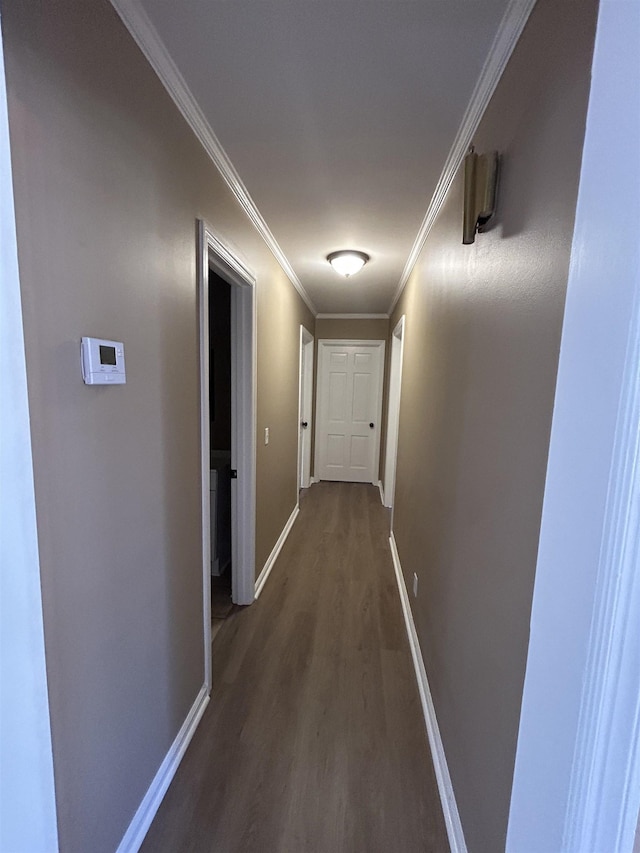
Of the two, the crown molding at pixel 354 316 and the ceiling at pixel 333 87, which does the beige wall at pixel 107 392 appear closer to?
the ceiling at pixel 333 87

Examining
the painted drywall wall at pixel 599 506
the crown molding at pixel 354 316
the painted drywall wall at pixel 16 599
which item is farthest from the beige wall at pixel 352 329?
→ the painted drywall wall at pixel 16 599

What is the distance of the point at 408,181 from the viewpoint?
5.77 ft

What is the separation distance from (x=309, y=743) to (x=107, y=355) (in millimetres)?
1678

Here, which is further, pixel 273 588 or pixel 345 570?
pixel 345 570

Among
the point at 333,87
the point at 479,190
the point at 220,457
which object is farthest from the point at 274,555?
the point at 333,87

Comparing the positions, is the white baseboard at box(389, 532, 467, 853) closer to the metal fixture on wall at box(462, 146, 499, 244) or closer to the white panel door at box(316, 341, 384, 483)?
the metal fixture on wall at box(462, 146, 499, 244)

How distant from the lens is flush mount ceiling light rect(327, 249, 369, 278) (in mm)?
2695

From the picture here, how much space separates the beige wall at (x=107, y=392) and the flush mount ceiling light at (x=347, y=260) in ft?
4.47

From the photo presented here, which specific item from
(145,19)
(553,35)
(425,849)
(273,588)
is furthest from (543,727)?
(273,588)

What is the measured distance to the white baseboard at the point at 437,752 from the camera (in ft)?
3.84

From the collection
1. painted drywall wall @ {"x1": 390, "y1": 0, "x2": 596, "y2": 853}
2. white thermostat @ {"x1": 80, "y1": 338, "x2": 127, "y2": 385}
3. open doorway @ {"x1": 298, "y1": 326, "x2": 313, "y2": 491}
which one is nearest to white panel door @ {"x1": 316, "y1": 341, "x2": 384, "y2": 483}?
open doorway @ {"x1": 298, "y1": 326, "x2": 313, "y2": 491}

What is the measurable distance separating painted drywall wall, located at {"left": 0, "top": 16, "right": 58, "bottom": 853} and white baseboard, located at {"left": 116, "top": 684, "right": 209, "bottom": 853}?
796 mm

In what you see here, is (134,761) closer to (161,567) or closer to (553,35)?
(161,567)

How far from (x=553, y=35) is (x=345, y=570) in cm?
296
